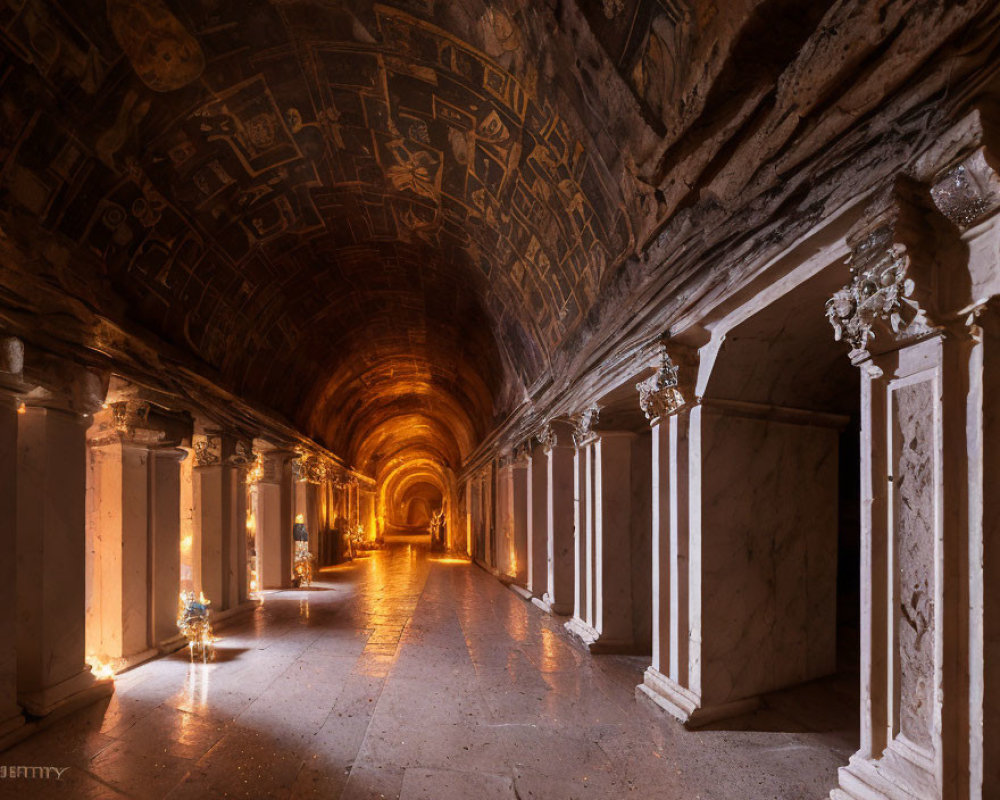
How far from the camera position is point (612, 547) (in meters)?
8.37

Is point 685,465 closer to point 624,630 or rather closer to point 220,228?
point 624,630

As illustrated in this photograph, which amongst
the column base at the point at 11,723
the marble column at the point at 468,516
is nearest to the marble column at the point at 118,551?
the column base at the point at 11,723

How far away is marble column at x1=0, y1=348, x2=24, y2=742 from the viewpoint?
17.0 feet

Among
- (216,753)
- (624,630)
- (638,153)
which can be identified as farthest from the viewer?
(624,630)

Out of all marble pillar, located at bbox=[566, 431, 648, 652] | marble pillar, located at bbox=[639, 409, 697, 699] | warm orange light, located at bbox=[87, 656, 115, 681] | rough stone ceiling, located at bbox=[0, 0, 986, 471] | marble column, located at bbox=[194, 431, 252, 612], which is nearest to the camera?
rough stone ceiling, located at bbox=[0, 0, 986, 471]

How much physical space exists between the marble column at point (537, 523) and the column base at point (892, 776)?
8.26 m

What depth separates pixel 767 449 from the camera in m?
5.96

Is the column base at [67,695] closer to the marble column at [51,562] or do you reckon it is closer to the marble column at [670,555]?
the marble column at [51,562]

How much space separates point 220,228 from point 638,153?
6.18 metres

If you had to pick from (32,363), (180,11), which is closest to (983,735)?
(32,363)

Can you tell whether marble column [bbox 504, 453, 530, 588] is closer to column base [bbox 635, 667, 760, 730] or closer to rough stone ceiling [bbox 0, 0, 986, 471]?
rough stone ceiling [bbox 0, 0, 986, 471]

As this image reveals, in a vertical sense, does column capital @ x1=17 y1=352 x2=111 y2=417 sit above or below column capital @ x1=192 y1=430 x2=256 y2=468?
above

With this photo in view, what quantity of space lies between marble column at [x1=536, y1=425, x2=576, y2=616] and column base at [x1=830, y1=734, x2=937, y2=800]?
693cm

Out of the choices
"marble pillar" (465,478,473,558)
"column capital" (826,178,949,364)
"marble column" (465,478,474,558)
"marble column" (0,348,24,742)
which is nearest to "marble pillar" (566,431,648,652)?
"column capital" (826,178,949,364)
